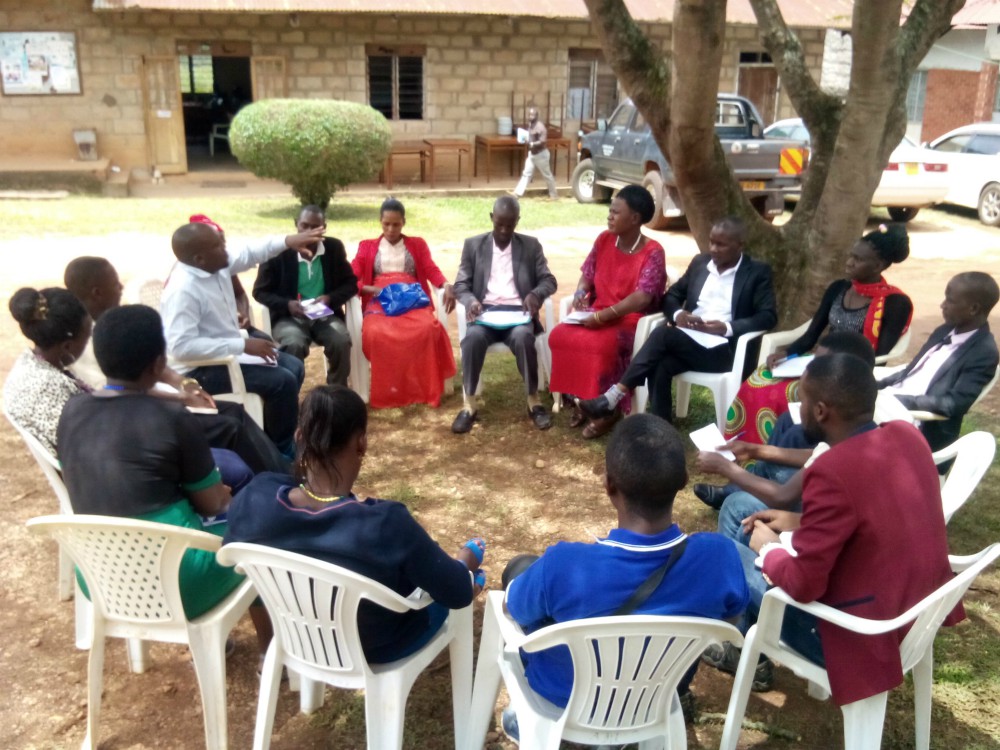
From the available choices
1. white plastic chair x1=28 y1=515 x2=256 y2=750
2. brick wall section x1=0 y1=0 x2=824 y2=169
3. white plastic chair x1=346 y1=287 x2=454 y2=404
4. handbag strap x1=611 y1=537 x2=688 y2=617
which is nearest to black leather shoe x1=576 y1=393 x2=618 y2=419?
white plastic chair x1=346 y1=287 x2=454 y2=404

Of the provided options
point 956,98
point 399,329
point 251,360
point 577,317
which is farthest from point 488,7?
point 251,360

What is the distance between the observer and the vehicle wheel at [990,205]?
12.9m

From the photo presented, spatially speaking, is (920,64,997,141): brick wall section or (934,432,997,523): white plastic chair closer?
(934,432,997,523): white plastic chair

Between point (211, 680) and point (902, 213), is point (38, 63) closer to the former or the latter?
point (902, 213)

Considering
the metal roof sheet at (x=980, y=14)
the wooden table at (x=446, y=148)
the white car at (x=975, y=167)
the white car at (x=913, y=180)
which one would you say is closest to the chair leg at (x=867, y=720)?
the white car at (x=913, y=180)

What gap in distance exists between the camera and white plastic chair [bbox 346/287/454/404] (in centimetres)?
554

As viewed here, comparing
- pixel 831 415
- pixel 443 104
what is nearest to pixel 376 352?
pixel 831 415

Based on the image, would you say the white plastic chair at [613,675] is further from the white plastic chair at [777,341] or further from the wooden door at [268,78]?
the wooden door at [268,78]

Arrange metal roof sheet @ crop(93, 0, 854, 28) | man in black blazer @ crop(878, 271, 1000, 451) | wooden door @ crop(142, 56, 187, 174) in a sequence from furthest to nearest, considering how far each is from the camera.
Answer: wooden door @ crop(142, 56, 187, 174) < metal roof sheet @ crop(93, 0, 854, 28) < man in black blazer @ crop(878, 271, 1000, 451)

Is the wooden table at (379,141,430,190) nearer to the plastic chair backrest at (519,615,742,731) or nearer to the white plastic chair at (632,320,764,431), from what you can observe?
the white plastic chair at (632,320,764,431)

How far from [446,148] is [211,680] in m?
14.9

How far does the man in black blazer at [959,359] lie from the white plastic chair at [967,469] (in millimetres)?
654

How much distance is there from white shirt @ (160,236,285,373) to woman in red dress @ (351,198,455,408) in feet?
3.60

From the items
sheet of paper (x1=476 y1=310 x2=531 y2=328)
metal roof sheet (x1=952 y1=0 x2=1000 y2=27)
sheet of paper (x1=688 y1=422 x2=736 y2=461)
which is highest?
metal roof sheet (x1=952 y1=0 x2=1000 y2=27)
